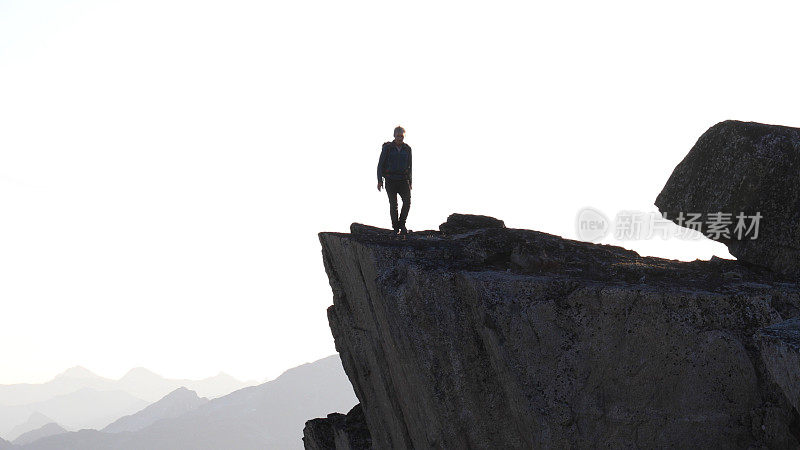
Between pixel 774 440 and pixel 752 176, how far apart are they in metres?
7.49

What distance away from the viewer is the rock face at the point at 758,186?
1738cm

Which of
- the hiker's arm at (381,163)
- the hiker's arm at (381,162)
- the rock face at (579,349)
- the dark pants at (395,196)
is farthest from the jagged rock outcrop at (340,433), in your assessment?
the hiker's arm at (381,162)

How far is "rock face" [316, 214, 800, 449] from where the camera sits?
13.6m

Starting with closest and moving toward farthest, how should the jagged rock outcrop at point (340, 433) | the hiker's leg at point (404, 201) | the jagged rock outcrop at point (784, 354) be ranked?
the jagged rock outcrop at point (784, 354) → the hiker's leg at point (404, 201) → the jagged rock outcrop at point (340, 433)

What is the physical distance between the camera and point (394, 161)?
22797 mm

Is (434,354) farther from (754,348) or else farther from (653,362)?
(754,348)

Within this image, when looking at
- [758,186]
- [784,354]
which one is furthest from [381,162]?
[784,354]

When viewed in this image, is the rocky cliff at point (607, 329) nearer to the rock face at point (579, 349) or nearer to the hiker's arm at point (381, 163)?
the rock face at point (579, 349)

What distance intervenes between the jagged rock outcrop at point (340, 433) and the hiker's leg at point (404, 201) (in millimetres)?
7183

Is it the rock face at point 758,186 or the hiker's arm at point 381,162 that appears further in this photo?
the hiker's arm at point 381,162

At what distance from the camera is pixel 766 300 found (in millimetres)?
14422

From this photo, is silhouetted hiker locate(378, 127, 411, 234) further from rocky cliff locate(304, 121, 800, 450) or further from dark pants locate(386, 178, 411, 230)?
rocky cliff locate(304, 121, 800, 450)

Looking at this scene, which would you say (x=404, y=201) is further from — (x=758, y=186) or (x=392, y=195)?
(x=758, y=186)

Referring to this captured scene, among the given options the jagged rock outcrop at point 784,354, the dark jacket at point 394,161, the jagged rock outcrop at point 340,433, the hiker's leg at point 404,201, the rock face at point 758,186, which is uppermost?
the dark jacket at point 394,161
